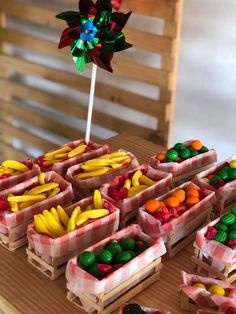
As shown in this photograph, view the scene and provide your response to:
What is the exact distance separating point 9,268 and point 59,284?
0.13 meters

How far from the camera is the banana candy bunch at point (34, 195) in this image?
107 cm

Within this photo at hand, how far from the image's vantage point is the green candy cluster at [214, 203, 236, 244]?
3.18ft

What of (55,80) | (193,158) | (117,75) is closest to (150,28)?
(117,75)

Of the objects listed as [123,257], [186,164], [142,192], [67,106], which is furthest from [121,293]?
[67,106]

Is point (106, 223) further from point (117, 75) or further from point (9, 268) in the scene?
point (117, 75)

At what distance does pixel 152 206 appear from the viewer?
1053 millimetres

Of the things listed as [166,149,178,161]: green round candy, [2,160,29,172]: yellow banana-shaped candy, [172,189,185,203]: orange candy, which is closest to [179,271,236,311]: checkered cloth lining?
[172,189,185,203]: orange candy

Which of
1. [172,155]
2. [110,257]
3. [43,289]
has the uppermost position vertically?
[172,155]

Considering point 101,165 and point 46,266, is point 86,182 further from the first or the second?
point 46,266

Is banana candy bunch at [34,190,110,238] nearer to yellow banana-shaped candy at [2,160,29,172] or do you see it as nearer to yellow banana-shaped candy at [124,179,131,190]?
yellow banana-shaped candy at [124,179,131,190]

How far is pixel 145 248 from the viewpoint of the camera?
3.17 feet

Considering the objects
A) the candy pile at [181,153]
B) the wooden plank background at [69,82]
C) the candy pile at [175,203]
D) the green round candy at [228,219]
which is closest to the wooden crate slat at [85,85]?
the wooden plank background at [69,82]

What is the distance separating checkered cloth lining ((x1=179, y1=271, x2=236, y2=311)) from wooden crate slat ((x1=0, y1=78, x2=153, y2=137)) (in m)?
1.09

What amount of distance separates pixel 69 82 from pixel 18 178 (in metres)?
1.10
